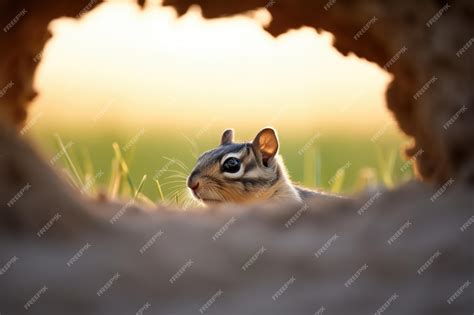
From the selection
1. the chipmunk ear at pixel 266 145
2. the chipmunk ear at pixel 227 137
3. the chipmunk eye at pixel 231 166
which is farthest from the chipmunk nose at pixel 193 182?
Result: the chipmunk ear at pixel 227 137

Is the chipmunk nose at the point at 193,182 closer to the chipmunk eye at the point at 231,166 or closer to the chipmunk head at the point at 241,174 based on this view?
the chipmunk head at the point at 241,174

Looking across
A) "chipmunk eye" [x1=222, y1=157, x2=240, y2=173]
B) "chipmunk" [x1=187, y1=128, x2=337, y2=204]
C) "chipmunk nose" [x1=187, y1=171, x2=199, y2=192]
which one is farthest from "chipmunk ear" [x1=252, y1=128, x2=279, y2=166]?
"chipmunk nose" [x1=187, y1=171, x2=199, y2=192]

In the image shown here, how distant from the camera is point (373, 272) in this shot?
209 centimetres

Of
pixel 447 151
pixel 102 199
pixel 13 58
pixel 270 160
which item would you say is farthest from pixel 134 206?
pixel 270 160

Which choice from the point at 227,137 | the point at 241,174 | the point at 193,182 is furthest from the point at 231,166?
the point at 227,137

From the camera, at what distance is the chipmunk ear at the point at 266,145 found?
376 centimetres

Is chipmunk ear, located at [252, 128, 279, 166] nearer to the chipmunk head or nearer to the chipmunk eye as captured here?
the chipmunk head

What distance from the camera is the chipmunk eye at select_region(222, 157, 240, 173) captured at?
3613mm

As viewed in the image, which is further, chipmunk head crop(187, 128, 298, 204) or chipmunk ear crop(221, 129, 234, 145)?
chipmunk ear crop(221, 129, 234, 145)

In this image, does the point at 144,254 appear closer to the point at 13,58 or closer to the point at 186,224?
the point at 186,224

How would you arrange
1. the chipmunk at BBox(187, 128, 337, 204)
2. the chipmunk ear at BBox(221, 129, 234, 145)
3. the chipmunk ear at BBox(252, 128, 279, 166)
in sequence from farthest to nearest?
the chipmunk ear at BBox(221, 129, 234, 145) → the chipmunk ear at BBox(252, 128, 279, 166) → the chipmunk at BBox(187, 128, 337, 204)

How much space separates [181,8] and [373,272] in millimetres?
1060

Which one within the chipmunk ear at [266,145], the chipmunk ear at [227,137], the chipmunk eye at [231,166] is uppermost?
the chipmunk ear at [266,145]

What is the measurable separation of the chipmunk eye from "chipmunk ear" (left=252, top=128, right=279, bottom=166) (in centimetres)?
18
